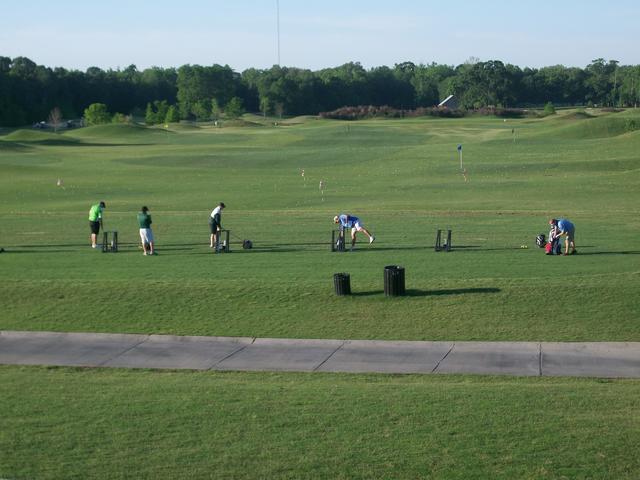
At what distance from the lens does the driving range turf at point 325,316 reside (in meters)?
12.3

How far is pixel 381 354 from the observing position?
19.2 meters

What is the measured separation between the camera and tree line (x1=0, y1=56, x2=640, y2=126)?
15038cm

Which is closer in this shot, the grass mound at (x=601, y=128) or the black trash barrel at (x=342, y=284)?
the black trash barrel at (x=342, y=284)

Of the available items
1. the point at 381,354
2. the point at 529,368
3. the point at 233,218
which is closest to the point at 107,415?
the point at 381,354

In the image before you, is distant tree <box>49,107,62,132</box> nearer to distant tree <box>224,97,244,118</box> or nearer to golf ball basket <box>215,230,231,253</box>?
distant tree <box>224,97,244,118</box>

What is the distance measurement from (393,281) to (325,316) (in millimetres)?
2014

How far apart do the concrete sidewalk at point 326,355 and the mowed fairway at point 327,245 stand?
2.34 feet

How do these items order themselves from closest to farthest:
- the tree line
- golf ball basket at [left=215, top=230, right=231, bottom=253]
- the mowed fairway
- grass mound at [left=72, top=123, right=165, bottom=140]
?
the mowed fairway
golf ball basket at [left=215, top=230, right=231, bottom=253]
grass mound at [left=72, top=123, right=165, bottom=140]
the tree line

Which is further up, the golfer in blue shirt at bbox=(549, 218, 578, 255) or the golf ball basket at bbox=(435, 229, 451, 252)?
the golfer in blue shirt at bbox=(549, 218, 578, 255)

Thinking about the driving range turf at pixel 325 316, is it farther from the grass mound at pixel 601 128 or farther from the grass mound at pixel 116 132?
the grass mound at pixel 116 132

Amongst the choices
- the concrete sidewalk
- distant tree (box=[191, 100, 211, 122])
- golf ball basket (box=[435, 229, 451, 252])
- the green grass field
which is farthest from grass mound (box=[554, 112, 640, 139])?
distant tree (box=[191, 100, 211, 122])

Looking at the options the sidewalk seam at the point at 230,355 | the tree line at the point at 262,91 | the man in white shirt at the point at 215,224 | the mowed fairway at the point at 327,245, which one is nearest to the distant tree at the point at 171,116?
the tree line at the point at 262,91

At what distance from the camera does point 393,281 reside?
2289 cm

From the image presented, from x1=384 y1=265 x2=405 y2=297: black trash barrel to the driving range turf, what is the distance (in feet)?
0.85
